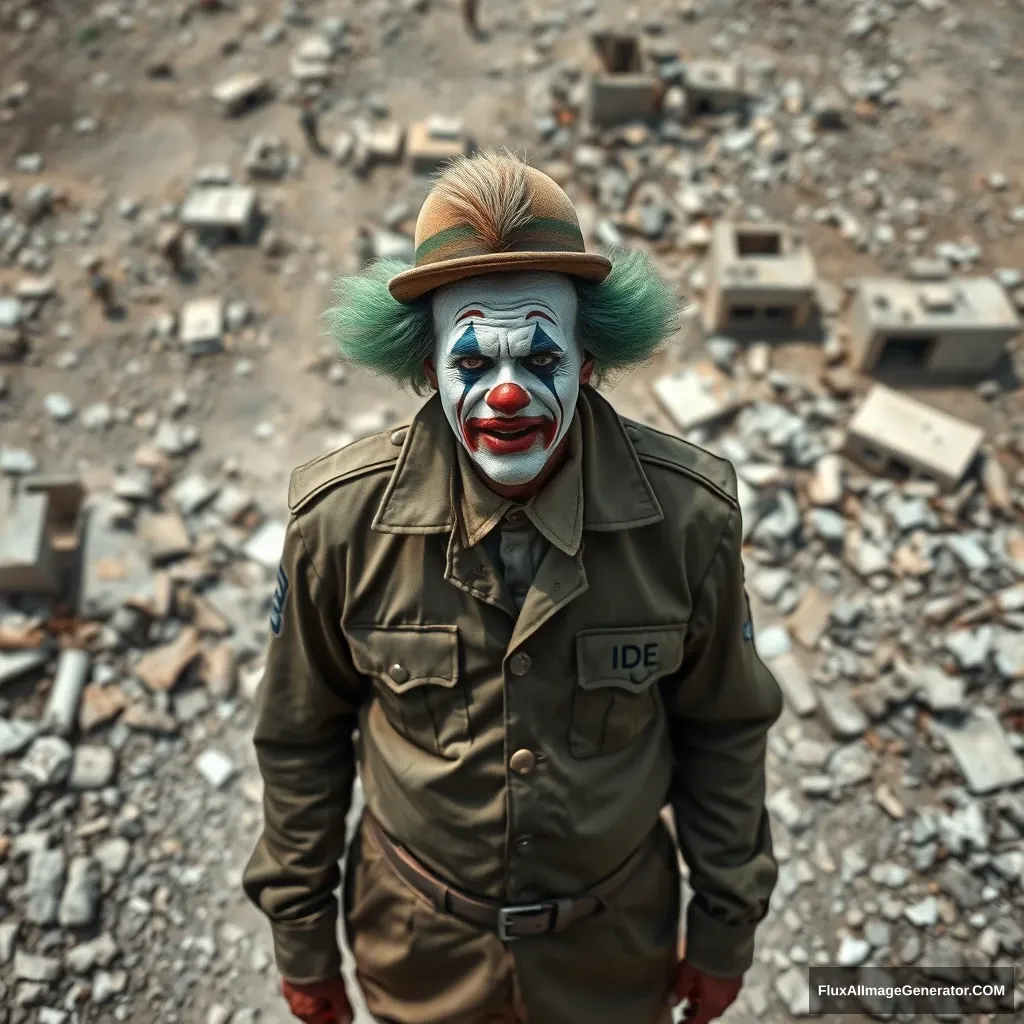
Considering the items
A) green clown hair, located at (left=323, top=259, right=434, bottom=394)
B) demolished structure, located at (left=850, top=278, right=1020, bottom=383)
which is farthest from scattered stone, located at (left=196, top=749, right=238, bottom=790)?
demolished structure, located at (left=850, top=278, right=1020, bottom=383)

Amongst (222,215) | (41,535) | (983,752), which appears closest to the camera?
(983,752)

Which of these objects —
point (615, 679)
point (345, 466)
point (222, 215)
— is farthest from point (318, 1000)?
point (222, 215)

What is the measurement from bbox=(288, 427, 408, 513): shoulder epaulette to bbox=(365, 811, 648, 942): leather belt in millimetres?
1000

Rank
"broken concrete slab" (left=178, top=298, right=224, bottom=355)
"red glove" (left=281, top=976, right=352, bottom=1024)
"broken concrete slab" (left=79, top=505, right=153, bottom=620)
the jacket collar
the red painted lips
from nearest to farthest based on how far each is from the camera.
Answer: the red painted lips, the jacket collar, "red glove" (left=281, top=976, right=352, bottom=1024), "broken concrete slab" (left=79, top=505, right=153, bottom=620), "broken concrete slab" (left=178, top=298, right=224, bottom=355)

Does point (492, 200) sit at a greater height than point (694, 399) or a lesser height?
greater

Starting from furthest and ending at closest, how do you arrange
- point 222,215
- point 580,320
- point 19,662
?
point 222,215 → point 19,662 → point 580,320

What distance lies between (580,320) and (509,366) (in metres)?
0.22

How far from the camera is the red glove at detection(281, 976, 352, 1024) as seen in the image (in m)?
2.51

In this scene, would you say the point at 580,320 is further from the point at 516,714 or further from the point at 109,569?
the point at 109,569

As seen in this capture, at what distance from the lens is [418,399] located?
6.06 m

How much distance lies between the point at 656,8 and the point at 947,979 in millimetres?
8333

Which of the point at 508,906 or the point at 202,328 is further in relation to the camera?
the point at 202,328

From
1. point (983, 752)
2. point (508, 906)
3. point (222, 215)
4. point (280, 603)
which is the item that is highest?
point (280, 603)

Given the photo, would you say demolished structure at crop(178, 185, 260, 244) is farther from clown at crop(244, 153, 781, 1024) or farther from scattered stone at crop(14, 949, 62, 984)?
clown at crop(244, 153, 781, 1024)
